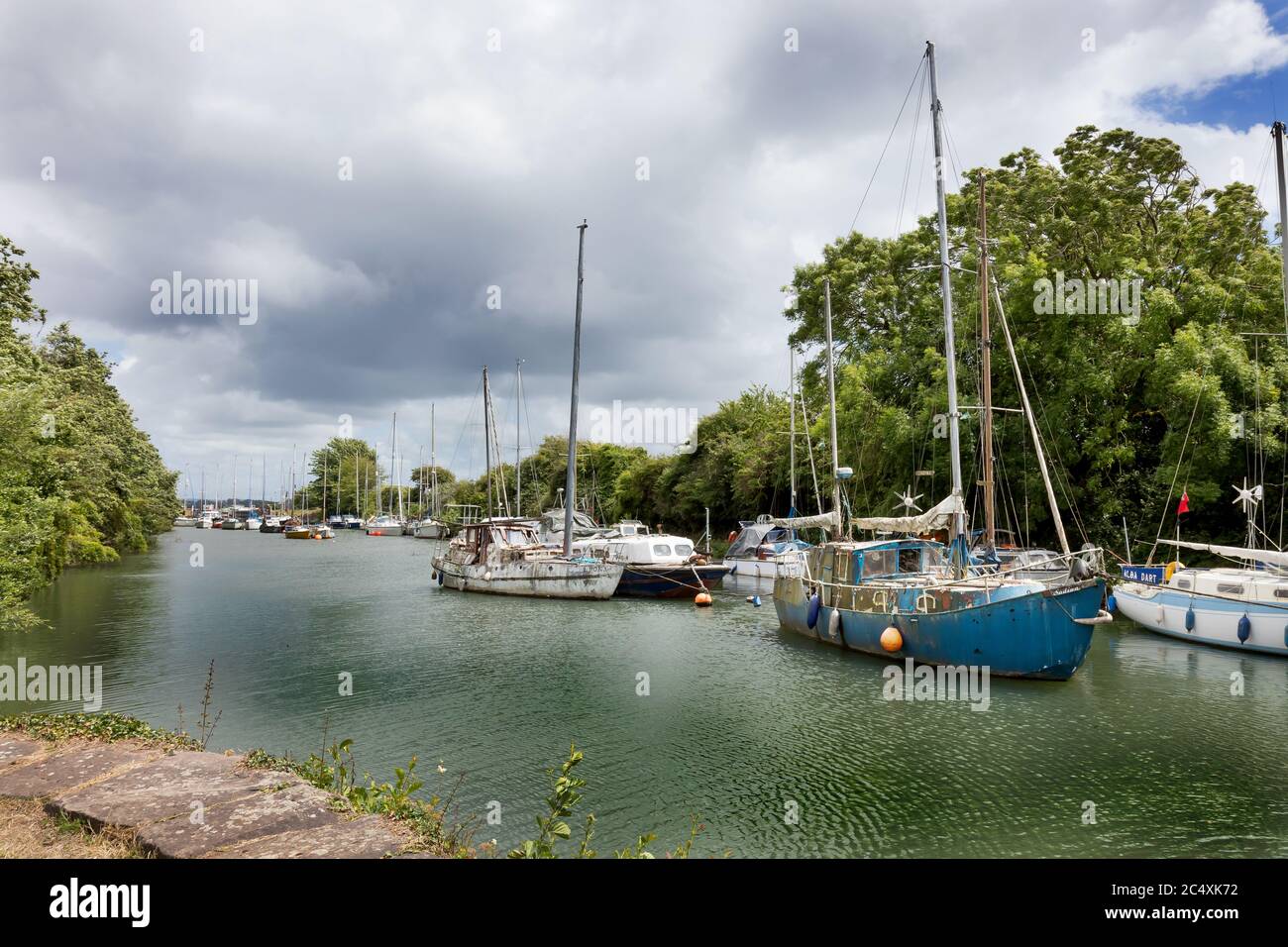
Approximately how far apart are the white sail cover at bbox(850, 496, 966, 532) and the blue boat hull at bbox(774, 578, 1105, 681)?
275 cm

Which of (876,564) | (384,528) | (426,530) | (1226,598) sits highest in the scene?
(876,564)

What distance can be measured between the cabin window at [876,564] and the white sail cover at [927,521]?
1.18m

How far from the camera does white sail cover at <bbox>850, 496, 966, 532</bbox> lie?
1908cm

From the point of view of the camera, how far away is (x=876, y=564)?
67.5 ft

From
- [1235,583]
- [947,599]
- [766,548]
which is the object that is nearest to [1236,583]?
[1235,583]

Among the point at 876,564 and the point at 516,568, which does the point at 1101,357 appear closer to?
the point at 876,564

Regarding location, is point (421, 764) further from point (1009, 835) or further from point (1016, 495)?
point (1016, 495)

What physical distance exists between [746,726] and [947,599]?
6.15 m

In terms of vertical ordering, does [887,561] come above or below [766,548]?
above

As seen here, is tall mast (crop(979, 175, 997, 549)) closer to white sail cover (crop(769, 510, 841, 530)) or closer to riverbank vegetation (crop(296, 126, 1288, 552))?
riverbank vegetation (crop(296, 126, 1288, 552))

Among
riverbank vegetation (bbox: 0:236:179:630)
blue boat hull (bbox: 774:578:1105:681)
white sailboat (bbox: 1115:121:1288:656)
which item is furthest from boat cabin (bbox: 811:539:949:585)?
riverbank vegetation (bbox: 0:236:179:630)

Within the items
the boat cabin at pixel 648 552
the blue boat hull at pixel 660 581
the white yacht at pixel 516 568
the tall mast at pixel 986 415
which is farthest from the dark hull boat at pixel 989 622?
the boat cabin at pixel 648 552
